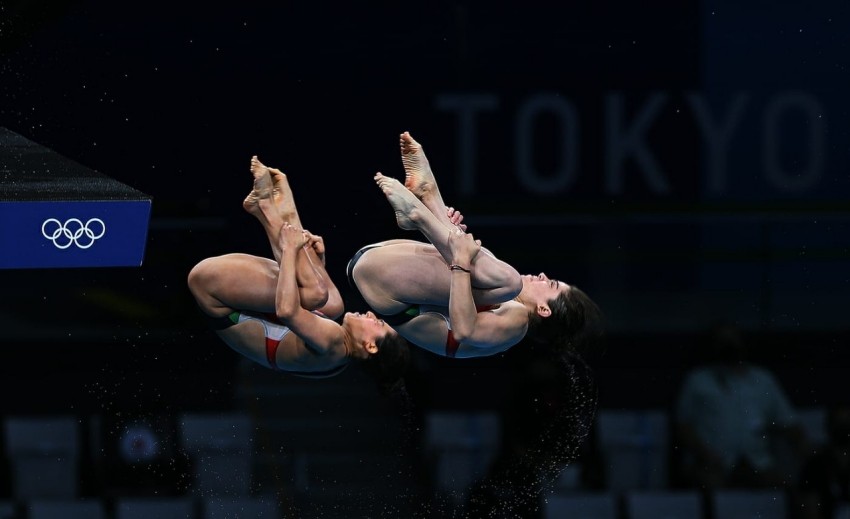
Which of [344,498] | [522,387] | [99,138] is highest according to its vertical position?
[99,138]

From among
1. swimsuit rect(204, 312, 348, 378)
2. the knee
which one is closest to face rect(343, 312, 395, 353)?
swimsuit rect(204, 312, 348, 378)

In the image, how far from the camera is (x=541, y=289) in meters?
5.95

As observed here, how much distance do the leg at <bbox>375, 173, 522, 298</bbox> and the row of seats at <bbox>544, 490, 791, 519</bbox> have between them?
10.00 ft

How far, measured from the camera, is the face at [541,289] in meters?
5.93

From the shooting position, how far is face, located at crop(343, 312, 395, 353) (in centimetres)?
597

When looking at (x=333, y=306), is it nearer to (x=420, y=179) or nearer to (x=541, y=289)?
(x=420, y=179)

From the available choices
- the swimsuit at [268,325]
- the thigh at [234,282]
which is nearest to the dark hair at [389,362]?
the swimsuit at [268,325]

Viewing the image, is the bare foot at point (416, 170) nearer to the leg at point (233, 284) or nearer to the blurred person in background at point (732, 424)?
the leg at point (233, 284)

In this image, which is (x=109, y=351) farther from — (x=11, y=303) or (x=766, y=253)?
(x=766, y=253)

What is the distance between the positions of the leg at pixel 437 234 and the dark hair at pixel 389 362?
1.77 feet

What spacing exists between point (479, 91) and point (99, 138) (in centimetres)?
215

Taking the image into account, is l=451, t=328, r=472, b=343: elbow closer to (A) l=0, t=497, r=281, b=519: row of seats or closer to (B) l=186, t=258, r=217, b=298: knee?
(B) l=186, t=258, r=217, b=298: knee

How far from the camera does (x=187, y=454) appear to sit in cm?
855

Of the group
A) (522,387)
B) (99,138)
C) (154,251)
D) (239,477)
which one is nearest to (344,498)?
(239,477)
